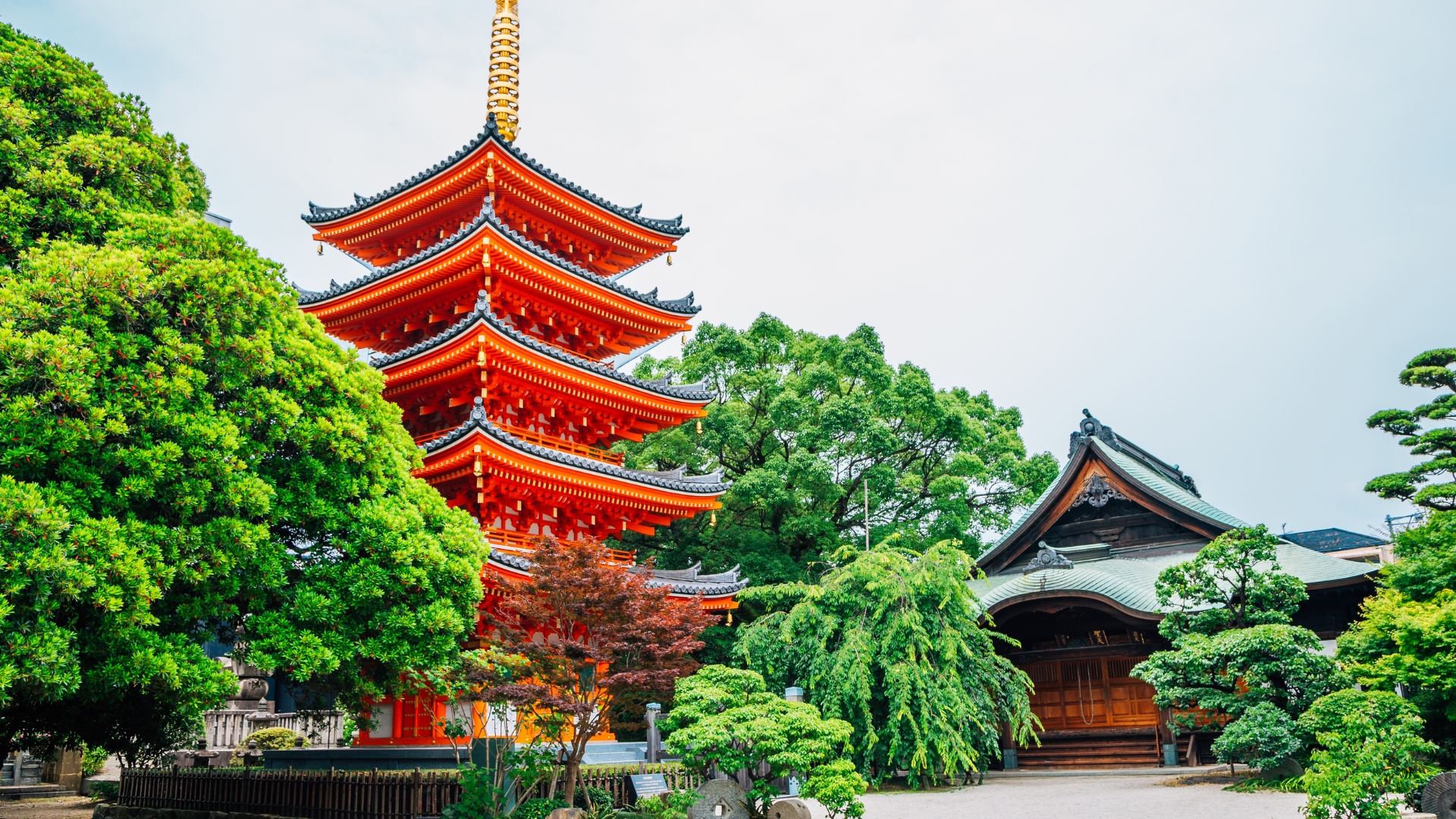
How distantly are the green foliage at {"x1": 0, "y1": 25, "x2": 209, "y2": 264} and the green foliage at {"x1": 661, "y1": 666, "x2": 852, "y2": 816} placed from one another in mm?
8135

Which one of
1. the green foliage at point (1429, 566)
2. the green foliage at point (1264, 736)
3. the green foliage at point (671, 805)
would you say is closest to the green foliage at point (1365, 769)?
the green foliage at point (1264, 736)

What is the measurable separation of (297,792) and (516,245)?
9.20m

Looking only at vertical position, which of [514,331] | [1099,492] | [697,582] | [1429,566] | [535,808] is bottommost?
[535,808]

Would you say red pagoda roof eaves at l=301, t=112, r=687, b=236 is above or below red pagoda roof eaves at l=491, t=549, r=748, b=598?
above

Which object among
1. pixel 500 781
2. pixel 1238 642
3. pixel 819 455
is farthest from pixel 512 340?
pixel 1238 642

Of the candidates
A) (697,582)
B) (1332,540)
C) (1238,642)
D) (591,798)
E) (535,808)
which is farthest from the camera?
(1332,540)

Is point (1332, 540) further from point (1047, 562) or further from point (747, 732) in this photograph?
point (747, 732)

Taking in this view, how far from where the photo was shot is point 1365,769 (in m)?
9.41

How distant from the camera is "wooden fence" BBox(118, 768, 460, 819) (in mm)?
11281

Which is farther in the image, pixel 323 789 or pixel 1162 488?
pixel 1162 488

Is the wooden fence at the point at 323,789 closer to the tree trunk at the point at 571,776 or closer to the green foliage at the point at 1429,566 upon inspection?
the tree trunk at the point at 571,776

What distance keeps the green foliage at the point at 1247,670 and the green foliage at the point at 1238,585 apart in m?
0.44

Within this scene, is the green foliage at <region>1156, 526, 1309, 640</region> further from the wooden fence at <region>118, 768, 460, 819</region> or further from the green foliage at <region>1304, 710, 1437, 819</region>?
the wooden fence at <region>118, 768, 460, 819</region>

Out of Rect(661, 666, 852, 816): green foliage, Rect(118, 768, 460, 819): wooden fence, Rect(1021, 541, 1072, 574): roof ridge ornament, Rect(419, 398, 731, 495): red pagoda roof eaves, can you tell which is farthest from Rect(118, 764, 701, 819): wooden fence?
Rect(1021, 541, 1072, 574): roof ridge ornament
